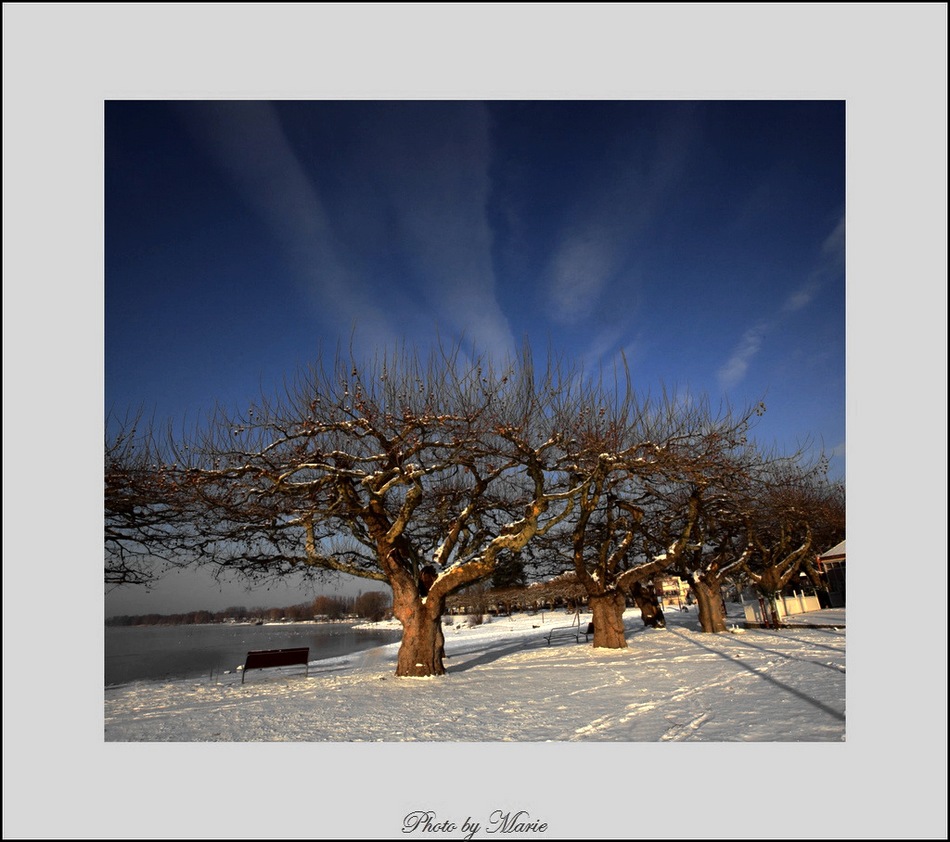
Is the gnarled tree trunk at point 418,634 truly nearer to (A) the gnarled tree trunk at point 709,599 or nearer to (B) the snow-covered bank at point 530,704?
(B) the snow-covered bank at point 530,704

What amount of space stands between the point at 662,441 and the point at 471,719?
26.0 feet

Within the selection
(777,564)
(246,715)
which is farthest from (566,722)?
(777,564)

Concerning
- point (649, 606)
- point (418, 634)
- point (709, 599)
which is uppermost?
point (418, 634)

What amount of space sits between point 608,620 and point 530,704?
8224 mm

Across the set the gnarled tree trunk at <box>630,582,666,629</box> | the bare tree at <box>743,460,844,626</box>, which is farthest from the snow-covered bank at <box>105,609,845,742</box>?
the gnarled tree trunk at <box>630,582,666,629</box>

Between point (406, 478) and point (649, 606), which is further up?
point (406, 478)

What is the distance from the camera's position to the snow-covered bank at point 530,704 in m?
5.99

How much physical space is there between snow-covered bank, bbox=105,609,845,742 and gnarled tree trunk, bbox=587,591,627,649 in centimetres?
280

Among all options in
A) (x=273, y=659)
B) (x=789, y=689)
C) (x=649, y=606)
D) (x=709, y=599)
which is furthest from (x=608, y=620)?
(x=649, y=606)

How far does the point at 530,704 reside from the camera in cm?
770

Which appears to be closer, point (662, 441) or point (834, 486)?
point (662, 441)

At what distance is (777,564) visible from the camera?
842 inches

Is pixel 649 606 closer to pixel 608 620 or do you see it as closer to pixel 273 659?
pixel 608 620
